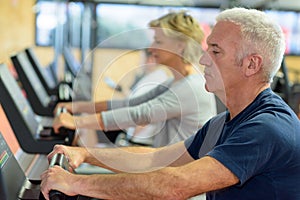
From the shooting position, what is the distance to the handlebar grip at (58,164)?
63.8 inches

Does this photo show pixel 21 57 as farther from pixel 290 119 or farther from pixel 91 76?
pixel 91 76

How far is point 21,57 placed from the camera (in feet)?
13.1

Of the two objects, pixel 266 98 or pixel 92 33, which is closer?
pixel 266 98

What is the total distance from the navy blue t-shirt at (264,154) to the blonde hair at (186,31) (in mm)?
1051

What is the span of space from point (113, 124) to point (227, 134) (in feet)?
3.82

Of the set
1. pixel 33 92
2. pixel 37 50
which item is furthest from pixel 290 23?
pixel 33 92

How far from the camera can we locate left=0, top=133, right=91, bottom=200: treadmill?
1.71 meters

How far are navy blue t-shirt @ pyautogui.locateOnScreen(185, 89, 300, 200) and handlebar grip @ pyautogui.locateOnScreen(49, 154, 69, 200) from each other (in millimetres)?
450

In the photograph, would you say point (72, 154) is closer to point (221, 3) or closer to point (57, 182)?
point (57, 182)

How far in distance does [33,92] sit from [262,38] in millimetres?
2535

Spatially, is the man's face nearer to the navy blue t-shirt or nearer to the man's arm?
the navy blue t-shirt

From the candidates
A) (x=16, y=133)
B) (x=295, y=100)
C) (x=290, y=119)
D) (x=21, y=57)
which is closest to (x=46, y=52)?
(x=295, y=100)

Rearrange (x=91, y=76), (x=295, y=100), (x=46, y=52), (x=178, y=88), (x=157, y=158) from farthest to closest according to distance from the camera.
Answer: (x=46, y=52) < (x=91, y=76) < (x=295, y=100) < (x=178, y=88) < (x=157, y=158)

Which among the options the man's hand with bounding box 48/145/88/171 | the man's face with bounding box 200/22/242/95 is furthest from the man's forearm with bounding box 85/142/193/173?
the man's face with bounding box 200/22/242/95
